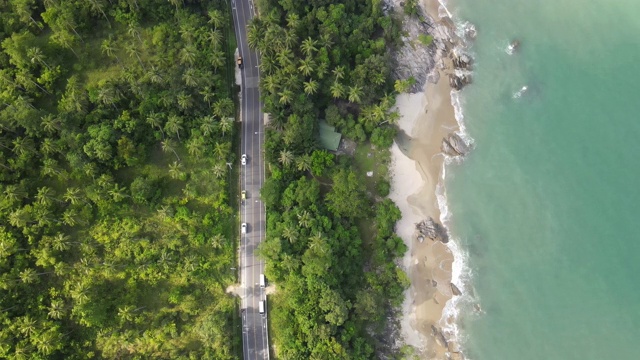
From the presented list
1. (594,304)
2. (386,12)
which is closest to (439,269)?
(594,304)

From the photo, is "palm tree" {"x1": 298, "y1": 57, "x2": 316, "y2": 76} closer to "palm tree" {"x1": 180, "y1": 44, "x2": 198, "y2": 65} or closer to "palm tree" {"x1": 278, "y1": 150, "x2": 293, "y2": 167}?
"palm tree" {"x1": 278, "y1": 150, "x2": 293, "y2": 167}

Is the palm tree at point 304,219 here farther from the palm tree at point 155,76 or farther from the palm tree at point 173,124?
the palm tree at point 155,76

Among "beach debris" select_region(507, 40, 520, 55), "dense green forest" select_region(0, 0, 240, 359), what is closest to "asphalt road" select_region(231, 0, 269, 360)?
"dense green forest" select_region(0, 0, 240, 359)

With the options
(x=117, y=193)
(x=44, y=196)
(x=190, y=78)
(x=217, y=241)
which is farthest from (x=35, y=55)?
(x=217, y=241)

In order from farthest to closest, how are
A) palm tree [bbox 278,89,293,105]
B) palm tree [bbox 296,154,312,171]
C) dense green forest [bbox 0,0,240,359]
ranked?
palm tree [bbox 296,154,312,171] < palm tree [bbox 278,89,293,105] < dense green forest [bbox 0,0,240,359]

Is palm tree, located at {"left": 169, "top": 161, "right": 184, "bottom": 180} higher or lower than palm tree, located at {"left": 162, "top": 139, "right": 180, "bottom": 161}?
lower

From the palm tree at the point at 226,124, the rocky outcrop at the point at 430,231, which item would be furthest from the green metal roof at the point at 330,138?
the rocky outcrop at the point at 430,231
